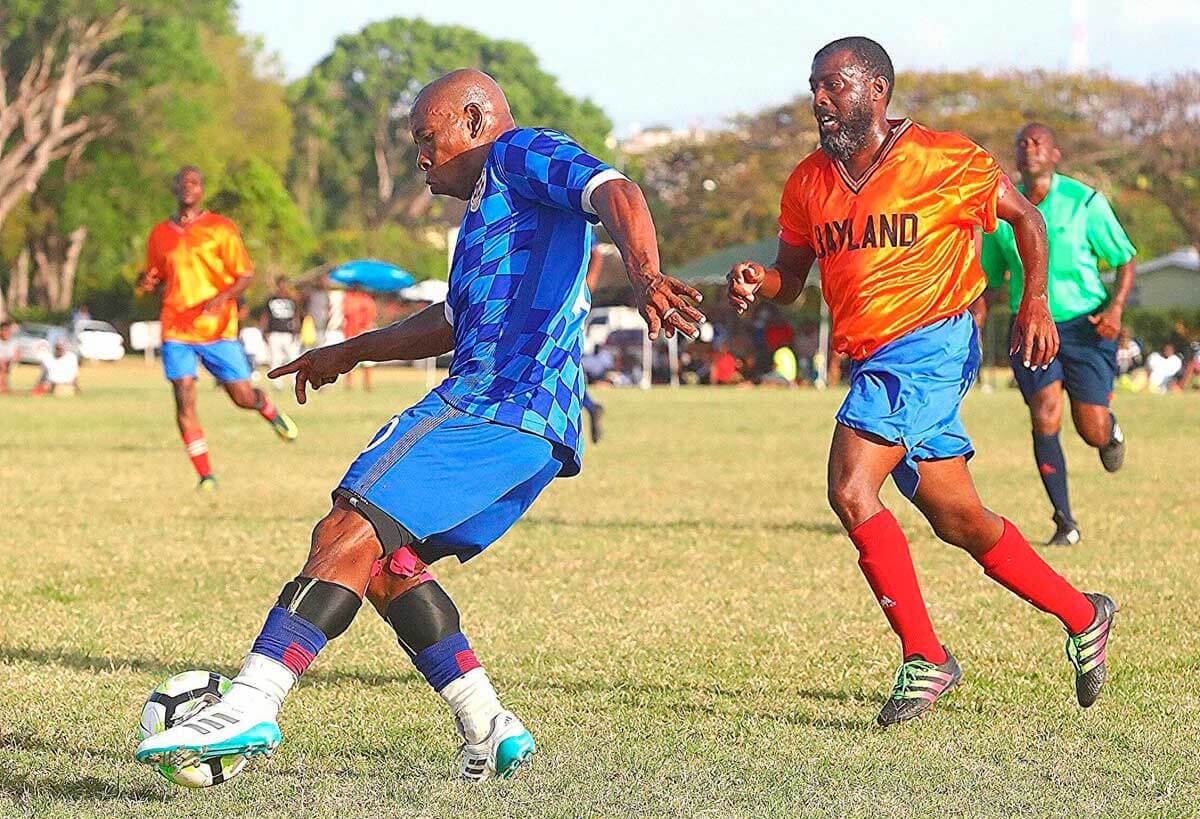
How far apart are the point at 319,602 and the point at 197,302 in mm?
9728

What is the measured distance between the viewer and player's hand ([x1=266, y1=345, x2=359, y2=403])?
4984 mm

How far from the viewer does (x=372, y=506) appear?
426 cm

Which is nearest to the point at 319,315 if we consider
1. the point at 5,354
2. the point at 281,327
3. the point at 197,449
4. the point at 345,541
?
the point at 281,327

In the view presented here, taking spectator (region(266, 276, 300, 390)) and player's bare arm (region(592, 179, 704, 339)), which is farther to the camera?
spectator (region(266, 276, 300, 390))

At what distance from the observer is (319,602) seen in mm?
4180

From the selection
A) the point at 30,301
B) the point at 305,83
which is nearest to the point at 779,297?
the point at 30,301

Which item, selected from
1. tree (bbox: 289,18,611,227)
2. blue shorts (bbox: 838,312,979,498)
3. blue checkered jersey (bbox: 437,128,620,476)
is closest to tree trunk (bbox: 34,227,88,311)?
tree (bbox: 289,18,611,227)

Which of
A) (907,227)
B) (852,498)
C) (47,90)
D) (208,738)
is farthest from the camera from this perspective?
(47,90)

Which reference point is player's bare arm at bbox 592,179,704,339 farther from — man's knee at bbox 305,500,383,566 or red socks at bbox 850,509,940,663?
red socks at bbox 850,509,940,663

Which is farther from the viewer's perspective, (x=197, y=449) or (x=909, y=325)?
(x=197, y=449)

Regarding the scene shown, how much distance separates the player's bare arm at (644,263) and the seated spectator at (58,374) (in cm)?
3106

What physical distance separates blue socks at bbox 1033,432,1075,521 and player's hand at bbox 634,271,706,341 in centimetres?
642

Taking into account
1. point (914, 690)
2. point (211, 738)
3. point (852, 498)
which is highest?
point (852, 498)

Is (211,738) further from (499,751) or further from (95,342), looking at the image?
(95,342)
